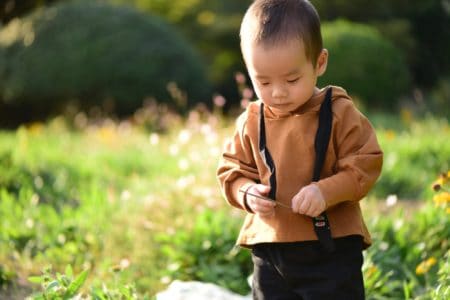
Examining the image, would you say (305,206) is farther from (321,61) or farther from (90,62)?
(90,62)

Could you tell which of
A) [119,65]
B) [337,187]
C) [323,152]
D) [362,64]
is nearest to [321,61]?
[323,152]

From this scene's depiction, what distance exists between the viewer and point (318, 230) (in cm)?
277

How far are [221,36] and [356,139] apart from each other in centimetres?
1455

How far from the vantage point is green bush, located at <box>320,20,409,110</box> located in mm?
13430

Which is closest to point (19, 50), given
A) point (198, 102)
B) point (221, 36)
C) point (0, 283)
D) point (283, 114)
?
point (198, 102)

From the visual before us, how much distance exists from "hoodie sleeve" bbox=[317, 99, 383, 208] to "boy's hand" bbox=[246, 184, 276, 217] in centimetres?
19

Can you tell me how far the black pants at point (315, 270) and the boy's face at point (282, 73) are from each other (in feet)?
1.65

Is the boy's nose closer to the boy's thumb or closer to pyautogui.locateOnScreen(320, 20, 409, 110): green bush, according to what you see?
the boy's thumb

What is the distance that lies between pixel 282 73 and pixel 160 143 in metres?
6.58

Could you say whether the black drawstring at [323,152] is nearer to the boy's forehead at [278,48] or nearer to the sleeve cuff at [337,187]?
the sleeve cuff at [337,187]

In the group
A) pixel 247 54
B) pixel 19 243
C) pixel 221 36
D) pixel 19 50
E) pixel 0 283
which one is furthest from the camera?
pixel 221 36

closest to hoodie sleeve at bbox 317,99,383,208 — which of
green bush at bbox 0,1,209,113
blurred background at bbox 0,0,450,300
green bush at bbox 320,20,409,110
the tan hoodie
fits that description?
the tan hoodie

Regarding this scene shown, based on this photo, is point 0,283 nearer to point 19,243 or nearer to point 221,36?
point 19,243

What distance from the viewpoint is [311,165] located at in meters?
2.82
